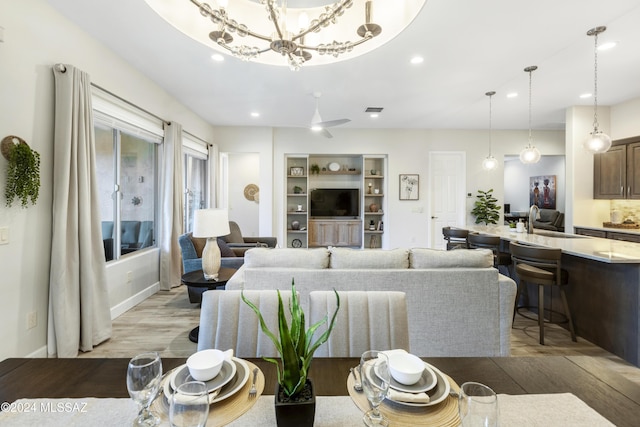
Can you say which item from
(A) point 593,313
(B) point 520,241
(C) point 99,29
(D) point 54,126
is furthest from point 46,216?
(A) point 593,313

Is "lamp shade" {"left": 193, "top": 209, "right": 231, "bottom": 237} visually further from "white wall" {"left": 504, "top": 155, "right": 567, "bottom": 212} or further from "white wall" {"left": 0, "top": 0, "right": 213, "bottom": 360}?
"white wall" {"left": 504, "top": 155, "right": 567, "bottom": 212}

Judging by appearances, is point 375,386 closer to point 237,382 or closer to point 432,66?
point 237,382

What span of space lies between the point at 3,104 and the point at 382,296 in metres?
2.96

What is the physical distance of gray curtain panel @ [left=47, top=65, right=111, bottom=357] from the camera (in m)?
2.47

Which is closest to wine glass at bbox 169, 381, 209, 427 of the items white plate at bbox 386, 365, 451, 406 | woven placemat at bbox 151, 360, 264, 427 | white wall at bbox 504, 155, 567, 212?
woven placemat at bbox 151, 360, 264, 427

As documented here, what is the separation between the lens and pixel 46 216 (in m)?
2.49

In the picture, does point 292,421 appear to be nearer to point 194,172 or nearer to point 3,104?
point 3,104

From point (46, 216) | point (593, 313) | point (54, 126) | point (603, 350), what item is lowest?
point (603, 350)

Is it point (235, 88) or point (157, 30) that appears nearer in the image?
point (157, 30)

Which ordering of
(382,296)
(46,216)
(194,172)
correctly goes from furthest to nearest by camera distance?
(194,172) → (46,216) → (382,296)

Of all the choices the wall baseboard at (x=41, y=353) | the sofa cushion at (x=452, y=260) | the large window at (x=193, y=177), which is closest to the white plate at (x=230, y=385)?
the sofa cushion at (x=452, y=260)

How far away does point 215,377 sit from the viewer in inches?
36.3

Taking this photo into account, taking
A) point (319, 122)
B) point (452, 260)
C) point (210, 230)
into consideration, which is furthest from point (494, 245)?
point (210, 230)

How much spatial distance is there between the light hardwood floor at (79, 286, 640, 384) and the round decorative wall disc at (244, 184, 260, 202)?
4450 millimetres
